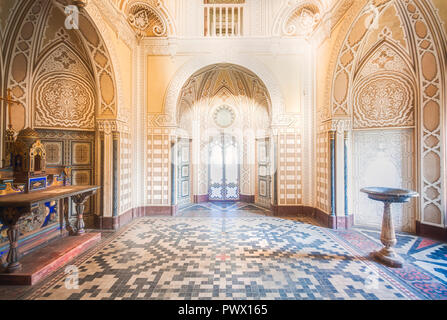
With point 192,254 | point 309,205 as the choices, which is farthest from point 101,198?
point 309,205

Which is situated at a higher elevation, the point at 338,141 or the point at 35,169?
the point at 338,141

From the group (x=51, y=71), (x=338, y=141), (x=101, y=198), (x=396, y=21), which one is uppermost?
(x=396, y=21)

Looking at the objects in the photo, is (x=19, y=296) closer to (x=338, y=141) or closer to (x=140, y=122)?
(x=140, y=122)

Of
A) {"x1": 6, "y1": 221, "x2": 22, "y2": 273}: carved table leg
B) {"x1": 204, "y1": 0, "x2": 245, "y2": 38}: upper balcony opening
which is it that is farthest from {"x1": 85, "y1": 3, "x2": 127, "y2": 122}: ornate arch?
{"x1": 6, "y1": 221, "x2": 22, "y2": 273}: carved table leg

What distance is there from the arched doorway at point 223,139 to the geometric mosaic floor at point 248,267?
357cm

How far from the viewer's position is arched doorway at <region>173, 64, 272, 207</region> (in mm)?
9086

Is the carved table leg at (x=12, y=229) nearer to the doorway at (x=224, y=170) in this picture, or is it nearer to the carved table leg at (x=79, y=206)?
the carved table leg at (x=79, y=206)

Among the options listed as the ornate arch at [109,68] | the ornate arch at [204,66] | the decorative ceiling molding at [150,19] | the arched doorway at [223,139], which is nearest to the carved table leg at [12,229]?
the ornate arch at [109,68]

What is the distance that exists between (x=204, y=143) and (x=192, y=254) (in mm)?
5891

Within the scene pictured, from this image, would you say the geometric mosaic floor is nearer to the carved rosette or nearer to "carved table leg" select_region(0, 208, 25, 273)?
"carved table leg" select_region(0, 208, 25, 273)

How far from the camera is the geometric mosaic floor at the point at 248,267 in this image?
10.3 ft

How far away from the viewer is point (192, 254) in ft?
14.6

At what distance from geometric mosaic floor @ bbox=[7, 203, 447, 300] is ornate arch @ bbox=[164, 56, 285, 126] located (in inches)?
144

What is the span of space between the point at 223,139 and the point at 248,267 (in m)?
6.53
